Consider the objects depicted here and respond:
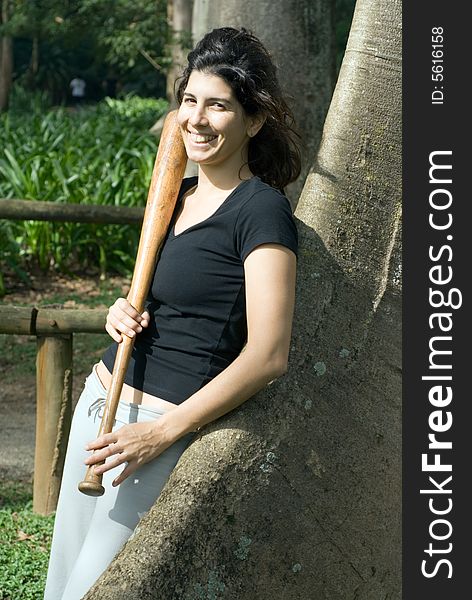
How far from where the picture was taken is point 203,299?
2328 millimetres

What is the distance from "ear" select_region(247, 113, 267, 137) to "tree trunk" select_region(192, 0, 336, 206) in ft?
8.18

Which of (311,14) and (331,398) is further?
(311,14)

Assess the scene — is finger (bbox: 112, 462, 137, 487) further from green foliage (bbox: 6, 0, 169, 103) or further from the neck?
green foliage (bbox: 6, 0, 169, 103)

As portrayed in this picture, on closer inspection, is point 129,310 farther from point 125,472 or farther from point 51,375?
point 51,375

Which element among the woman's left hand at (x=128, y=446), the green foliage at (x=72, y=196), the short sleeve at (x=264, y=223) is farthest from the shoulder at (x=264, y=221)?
the green foliage at (x=72, y=196)

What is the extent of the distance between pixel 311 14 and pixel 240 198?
10.1 feet

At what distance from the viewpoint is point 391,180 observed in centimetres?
285

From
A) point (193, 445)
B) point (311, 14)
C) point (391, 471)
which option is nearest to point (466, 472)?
point (391, 471)

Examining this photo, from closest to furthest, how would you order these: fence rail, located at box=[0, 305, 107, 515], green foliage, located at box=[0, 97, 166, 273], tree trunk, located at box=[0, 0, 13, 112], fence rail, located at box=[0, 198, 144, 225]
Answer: fence rail, located at box=[0, 305, 107, 515] → fence rail, located at box=[0, 198, 144, 225] → green foliage, located at box=[0, 97, 166, 273] → tree trunk, located at box=[0, 0, 13, 112]

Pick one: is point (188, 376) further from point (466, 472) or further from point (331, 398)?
point (466, 472)

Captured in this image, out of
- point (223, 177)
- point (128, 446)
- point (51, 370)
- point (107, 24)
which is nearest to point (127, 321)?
point (128, 446)

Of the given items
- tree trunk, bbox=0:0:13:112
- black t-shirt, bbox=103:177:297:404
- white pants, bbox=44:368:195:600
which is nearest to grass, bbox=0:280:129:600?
white pants, bbox=44:368:195:600

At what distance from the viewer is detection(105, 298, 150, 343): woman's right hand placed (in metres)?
2.41

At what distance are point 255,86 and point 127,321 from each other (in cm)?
62
